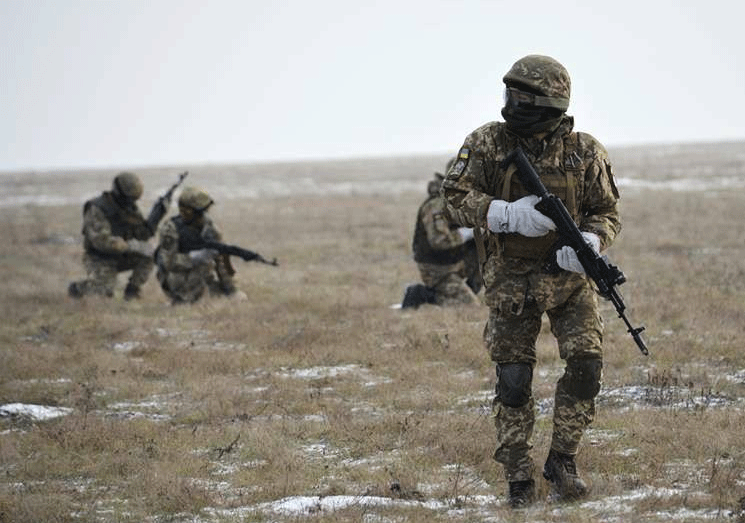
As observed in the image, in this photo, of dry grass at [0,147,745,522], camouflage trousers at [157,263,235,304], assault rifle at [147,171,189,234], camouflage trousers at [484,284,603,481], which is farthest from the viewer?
assault rifle at [147,171,189,234]

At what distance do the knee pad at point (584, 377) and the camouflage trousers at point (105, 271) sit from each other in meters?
10.8

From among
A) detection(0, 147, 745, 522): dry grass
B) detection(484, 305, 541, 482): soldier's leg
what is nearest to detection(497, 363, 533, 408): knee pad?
detection(484, 305, 541, 482): soldier's leg

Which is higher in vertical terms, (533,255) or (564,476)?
(533,255)

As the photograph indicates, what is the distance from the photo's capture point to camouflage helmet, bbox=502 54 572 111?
5.59 m

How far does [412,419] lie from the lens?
7.94m

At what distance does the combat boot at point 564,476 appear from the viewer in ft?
18.9

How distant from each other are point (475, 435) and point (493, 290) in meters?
1.75

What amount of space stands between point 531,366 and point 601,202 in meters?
0.99

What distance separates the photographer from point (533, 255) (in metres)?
5.77

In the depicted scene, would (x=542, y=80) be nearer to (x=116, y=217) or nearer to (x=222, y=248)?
(x=222, y=248)

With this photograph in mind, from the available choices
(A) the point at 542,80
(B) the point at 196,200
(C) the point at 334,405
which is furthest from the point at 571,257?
(B) the point at 196,200

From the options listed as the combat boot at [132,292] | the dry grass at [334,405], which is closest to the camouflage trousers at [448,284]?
the dry grass at [334,405]

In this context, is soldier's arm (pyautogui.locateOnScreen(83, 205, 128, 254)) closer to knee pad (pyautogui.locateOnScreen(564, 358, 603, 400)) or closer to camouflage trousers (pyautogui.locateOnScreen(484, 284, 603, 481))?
camouflage trousers (pyautogui.locateOnScreen(484, 284, 603, 481))

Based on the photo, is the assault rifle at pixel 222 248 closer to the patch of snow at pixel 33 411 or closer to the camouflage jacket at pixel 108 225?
the camouflage jacket at pixel 108 225
